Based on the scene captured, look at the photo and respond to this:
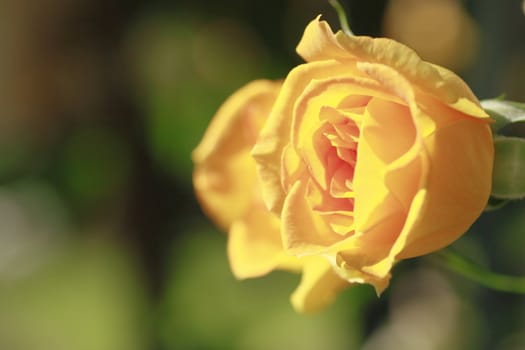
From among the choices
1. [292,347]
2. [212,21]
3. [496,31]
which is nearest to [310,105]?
[496,31]

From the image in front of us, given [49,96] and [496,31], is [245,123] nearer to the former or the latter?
[496,31]

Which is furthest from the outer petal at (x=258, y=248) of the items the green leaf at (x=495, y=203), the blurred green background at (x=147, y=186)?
the blurred green background at (x=147, y=186)

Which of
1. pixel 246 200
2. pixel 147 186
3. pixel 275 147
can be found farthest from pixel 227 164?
pixel 147 186

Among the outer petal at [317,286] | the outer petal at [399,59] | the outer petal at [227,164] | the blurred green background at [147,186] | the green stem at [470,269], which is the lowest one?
the blurred green background at [147,186]

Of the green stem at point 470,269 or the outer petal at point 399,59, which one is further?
the green stem at point 470,269

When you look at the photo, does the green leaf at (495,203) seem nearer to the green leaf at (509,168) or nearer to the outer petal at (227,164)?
the green leaf at (509,168)

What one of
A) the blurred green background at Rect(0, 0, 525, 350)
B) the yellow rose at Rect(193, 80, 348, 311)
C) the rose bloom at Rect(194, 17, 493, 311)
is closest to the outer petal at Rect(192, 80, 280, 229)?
the yellow rose at Rect(193, 80, 348, 311)
